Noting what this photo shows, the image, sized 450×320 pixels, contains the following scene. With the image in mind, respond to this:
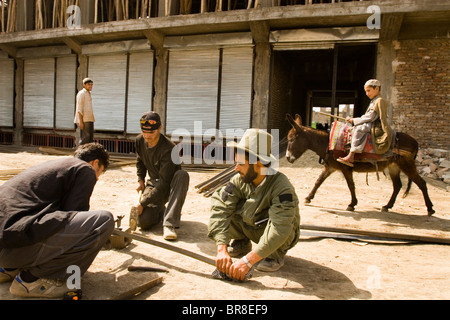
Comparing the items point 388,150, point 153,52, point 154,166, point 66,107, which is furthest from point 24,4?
point 388,150

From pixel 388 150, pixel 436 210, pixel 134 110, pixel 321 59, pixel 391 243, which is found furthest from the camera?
pixel 321 59

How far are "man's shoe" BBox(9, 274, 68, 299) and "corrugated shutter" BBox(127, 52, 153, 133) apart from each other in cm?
991

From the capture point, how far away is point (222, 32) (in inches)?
429

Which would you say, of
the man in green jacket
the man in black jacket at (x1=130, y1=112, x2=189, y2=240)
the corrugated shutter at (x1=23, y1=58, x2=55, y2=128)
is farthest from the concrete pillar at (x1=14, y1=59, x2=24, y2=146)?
the man in green jacket

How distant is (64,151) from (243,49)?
6832 mm

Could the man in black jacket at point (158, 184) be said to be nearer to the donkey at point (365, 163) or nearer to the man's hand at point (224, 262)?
the man's hand at point (224, 262)

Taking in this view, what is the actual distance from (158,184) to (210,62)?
25.0 feet

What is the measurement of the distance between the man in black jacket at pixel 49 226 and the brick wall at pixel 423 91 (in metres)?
8.97

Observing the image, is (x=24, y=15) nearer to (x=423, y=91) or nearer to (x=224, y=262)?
(x=423, y=91)

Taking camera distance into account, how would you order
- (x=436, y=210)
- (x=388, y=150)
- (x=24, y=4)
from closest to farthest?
(x=388, y=150) < (x=436, y=210) < (x=24, y=4)

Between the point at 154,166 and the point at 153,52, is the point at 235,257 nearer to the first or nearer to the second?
the point at 154,166

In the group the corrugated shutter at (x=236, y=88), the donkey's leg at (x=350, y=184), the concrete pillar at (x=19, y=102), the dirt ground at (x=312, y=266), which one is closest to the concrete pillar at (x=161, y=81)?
the corrugated shutter at (x=236, y=88)

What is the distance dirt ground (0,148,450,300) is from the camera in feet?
9.43

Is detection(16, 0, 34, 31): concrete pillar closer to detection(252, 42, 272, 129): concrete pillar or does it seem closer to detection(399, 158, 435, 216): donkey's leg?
detection(252, 42, 272, 129): concrete pillar
